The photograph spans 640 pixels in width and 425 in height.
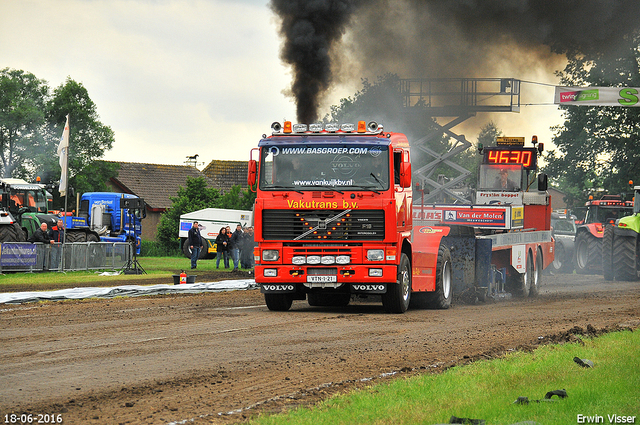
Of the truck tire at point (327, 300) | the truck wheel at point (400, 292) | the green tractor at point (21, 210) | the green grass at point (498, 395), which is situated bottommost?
the green grass at point (498, 395)

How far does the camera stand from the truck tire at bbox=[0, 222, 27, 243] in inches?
1095

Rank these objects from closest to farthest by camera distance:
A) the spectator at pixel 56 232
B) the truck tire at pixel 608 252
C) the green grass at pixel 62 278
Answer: the green grass at pixel 62 278 < the truck tire at pixel 608 252 < the spectator at pixel 56 232

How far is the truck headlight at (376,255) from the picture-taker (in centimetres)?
1480

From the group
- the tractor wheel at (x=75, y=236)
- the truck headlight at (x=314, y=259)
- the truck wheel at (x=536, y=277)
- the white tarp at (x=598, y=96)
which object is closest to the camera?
the truck headlight at (x=314, y=259)

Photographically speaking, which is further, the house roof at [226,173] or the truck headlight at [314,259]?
the house roof at [226,173]

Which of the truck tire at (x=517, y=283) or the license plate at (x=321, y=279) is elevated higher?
the license plate at (x=321, y=279)

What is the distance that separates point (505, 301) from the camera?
20.0 m

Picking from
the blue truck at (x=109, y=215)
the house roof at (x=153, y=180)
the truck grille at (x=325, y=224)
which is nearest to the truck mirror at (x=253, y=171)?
the truck grille at (x=325, y=224)

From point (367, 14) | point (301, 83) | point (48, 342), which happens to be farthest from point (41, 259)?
point (48, 342)

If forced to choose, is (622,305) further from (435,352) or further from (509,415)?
(509,415)

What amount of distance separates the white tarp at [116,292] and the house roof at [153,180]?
45627mm

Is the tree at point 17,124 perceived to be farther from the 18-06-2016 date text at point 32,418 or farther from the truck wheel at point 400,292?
the 18-06-2016 date text at point 32,418

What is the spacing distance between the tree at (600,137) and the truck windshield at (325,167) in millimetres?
34282

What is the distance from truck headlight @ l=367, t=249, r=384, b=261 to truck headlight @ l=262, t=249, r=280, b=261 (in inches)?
67.3
